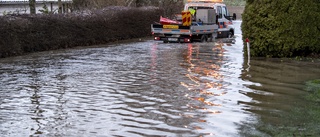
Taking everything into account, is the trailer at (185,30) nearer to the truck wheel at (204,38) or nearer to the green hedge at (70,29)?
the truck wheel at (204,38)

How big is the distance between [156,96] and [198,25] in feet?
52.0

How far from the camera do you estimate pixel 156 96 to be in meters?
12.3

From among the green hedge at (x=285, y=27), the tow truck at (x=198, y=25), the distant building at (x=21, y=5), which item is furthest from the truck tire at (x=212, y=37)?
the distant building at (x=21, y=5)

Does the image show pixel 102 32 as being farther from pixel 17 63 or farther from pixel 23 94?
pixel 23 94

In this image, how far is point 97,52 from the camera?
78.1 feet

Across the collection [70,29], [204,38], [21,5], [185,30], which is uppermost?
[21,5]

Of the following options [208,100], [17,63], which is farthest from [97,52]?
[208,100]

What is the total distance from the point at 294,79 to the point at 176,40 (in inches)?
529

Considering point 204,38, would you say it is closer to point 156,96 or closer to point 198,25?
point 198,25

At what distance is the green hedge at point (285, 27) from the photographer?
19.7 m

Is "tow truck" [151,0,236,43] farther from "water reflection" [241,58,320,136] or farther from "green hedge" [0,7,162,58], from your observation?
"water reflection" [241,58,320,136]

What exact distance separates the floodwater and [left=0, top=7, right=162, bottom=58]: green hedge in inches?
72.2

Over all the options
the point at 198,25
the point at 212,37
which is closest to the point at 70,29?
the point at 198,25

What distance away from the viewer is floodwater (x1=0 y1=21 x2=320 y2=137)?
912 centimetres
